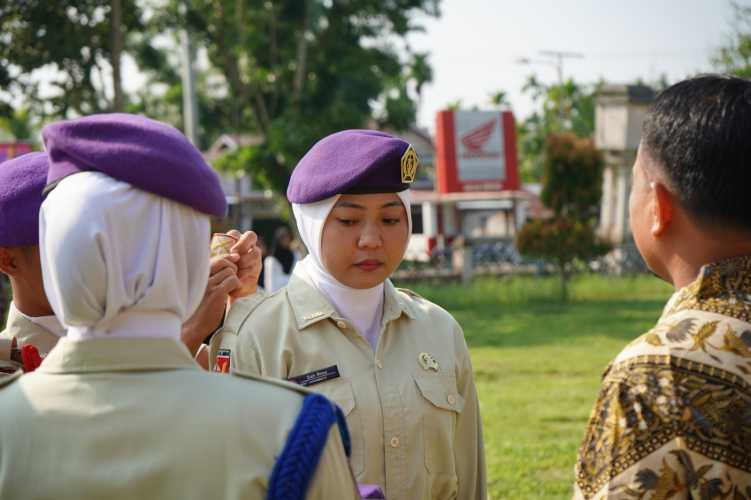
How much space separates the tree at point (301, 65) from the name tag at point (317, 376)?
688 inches

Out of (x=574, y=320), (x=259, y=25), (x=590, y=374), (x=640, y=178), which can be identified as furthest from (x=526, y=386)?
(x=259, y=25)

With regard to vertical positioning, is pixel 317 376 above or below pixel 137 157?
below

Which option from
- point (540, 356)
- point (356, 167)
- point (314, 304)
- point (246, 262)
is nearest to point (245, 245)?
point (246, 262)

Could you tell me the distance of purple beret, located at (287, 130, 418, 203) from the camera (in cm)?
274

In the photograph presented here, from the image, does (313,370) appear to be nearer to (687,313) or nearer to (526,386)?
(687,313)

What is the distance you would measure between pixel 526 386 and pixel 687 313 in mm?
8031

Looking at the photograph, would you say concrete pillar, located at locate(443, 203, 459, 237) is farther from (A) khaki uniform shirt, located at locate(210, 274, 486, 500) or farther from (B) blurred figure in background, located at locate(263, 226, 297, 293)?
(A) khaki uniform shirt, located at locate(210, 274, 486, 500)

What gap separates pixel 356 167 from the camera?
273 centimetres

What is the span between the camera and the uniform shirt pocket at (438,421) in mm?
2713

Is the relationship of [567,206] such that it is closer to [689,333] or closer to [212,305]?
[212,305]

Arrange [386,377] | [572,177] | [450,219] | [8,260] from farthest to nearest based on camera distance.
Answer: [450,219], [572,177], [386,377], [8,260]

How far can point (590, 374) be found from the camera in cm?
1040

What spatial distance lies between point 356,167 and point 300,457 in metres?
1.34

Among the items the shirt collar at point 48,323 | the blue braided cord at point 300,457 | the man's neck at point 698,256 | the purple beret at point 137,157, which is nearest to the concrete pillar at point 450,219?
the shirt collar at point 48,323
